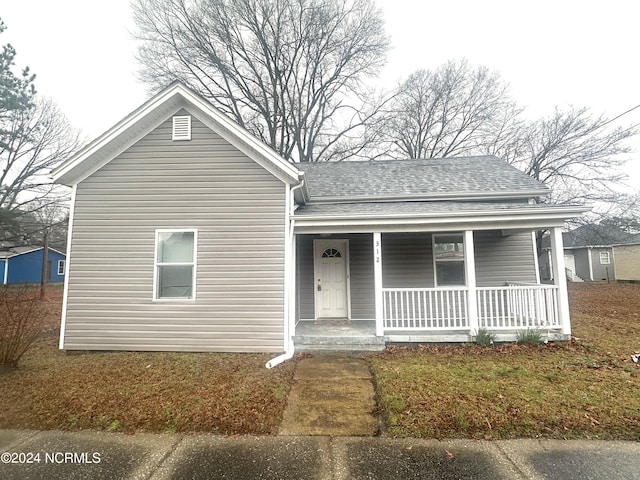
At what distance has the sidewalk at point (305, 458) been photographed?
2723 mm

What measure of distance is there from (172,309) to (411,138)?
2110cm

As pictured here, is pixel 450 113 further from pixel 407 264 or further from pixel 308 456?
pixel 308 456

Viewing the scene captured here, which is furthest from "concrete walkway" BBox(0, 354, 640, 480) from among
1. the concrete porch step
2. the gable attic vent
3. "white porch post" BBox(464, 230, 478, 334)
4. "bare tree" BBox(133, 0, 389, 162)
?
"bare tree" BBox(133, 0, 389, 162)

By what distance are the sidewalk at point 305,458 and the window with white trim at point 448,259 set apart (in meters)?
5.48

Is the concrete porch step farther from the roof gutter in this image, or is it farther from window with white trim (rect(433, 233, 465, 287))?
the roof gutter

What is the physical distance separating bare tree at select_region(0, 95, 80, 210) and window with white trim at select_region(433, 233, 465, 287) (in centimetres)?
2165


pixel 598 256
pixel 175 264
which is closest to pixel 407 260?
pixel 175 264

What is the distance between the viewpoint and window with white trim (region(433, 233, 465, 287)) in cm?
852

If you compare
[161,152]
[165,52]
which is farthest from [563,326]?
[165,52]

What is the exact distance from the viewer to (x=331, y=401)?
418 centimetres

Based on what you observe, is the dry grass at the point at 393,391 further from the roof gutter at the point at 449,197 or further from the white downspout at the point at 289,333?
the roof gutter at the point at 449,197

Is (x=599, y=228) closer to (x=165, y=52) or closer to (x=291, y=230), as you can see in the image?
(x=291, y=230)

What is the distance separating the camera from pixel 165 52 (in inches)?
737

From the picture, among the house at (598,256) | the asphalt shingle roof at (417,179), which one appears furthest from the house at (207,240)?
the house at (598,256)
